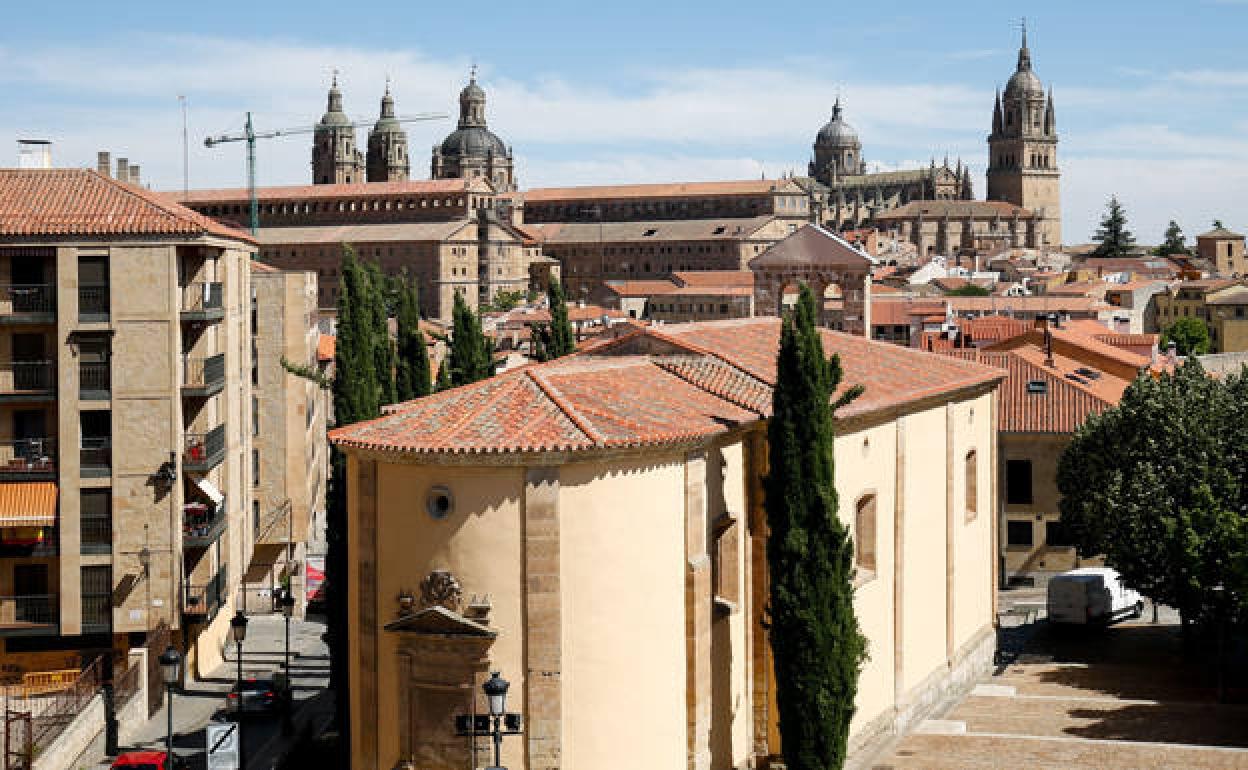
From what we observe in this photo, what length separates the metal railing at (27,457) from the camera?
110 feet

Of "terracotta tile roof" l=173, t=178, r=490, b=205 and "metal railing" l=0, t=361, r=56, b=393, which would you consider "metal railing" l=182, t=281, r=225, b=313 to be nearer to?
"metal railing" l=0, t=361, r=56, b=393

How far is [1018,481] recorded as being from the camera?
159ft

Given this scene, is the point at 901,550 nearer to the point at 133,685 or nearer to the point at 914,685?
the point at 914,685

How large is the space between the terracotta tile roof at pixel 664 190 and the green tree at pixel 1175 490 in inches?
5354

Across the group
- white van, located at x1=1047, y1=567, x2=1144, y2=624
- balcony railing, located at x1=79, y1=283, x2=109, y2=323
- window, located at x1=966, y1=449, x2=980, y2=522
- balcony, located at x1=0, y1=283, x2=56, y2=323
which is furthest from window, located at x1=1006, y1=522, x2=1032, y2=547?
balcony, located at x1=0, y1=283, x2=56, y2=323

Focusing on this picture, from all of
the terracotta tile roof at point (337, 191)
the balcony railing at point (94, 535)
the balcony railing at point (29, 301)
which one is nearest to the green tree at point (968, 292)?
the terracotta tile roof at point (337, 191)

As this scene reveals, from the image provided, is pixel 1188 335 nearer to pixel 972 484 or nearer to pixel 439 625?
pixel 972 484

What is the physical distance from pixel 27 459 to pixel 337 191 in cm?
13537

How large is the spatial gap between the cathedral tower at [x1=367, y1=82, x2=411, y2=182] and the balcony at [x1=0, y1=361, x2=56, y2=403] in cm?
16393

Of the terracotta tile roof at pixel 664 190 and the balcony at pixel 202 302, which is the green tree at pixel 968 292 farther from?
the balcony at pixel 202 302

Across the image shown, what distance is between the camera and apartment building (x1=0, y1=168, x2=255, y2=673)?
3356cm

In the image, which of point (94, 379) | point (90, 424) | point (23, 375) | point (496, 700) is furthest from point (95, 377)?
point (496, 700)

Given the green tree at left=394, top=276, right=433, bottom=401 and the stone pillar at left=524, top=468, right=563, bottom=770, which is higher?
the green tree at left=394, top=276, right=433, bottom=401

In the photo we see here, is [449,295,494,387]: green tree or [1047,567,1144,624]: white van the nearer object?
[449,295,494,387]: green tree
